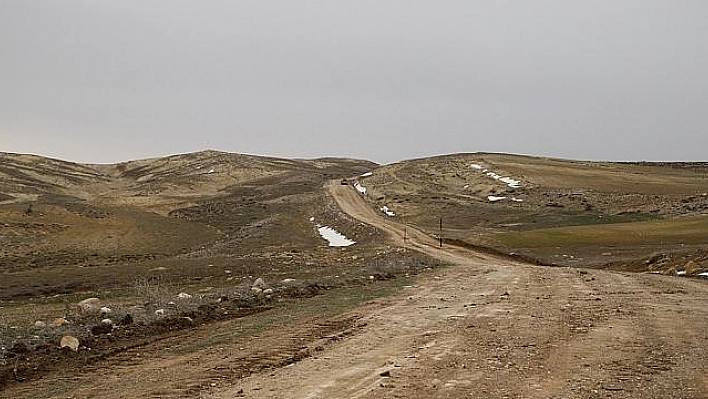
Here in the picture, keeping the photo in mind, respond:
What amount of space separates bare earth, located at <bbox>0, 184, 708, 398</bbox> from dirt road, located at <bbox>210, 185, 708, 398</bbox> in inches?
1.0

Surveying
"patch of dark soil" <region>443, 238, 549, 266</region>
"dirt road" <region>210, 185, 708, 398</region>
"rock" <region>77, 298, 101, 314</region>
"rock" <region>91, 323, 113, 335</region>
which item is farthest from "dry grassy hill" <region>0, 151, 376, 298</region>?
"dirt road" <region>210, 185, 708, 398</region>

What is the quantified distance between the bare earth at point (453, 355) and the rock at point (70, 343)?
1.23 meters

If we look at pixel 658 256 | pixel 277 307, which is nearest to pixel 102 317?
pixel 277 307

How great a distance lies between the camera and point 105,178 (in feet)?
439

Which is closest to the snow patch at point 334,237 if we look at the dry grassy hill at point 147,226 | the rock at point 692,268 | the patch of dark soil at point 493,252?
the dry grassy hill at point 147,226

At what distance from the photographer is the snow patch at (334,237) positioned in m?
43.3

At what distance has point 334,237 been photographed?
47406mm

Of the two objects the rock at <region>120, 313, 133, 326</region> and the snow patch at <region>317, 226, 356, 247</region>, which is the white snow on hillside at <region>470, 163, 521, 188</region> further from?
the rock at <region>120, 313, 133, 326</region>

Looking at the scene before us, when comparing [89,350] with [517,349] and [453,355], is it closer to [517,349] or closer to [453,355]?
[453,355]

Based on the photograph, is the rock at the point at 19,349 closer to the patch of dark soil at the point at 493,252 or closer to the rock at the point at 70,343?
the rock at the point at 70,343

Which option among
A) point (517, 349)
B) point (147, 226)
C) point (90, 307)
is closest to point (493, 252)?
point (90, 307)

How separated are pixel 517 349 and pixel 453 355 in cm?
123

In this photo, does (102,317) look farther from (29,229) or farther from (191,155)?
(191,155)

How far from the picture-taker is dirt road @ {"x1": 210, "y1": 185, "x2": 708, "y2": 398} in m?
8.93
